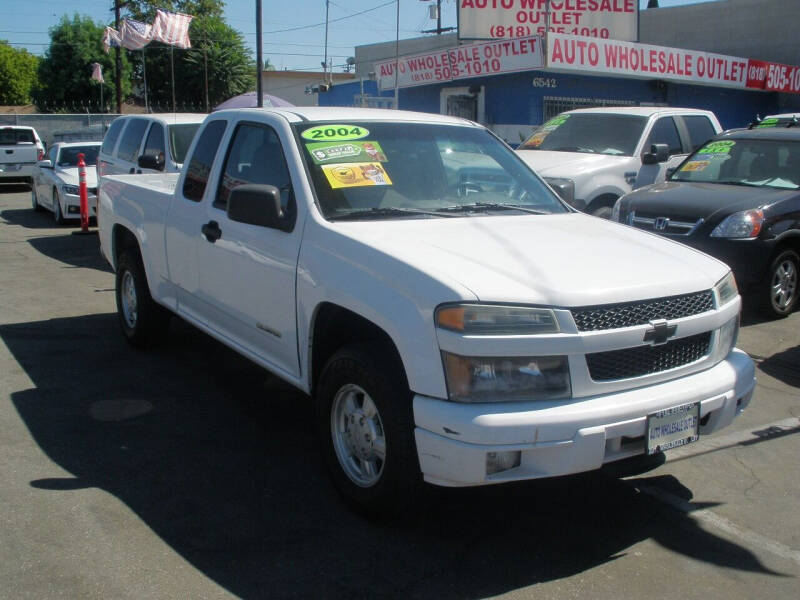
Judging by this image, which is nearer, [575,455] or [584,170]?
[575,455]

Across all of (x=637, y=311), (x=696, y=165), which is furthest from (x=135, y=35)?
(x=637, y=311)

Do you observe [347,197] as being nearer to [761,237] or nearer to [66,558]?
→ [66,558]

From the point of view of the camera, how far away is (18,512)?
4066 millimetres

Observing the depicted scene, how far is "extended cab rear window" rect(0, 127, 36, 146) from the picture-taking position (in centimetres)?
2231

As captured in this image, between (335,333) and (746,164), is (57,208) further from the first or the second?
(335,333)

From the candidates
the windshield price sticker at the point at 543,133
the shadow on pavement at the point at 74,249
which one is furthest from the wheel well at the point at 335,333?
the windshield price sticker at the point at 543,133

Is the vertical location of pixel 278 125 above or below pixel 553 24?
below

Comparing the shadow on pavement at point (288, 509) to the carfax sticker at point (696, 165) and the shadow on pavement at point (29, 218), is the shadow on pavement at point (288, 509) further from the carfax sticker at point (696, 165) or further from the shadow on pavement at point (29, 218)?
the shadow on pavement at point (29, 218)

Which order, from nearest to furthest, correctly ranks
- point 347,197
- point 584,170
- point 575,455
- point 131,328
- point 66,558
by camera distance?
point 575,455 → point 66,558 → point 347,197 → point 131,328 → point 584,170

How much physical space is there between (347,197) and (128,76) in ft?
179

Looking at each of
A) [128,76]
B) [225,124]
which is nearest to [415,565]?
[225,124]

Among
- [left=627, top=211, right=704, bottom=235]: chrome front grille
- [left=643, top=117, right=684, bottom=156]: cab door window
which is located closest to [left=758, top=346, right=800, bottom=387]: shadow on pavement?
[left=627, top=211, right=704, bottom=235]: chrome front grille

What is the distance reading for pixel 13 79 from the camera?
206ft

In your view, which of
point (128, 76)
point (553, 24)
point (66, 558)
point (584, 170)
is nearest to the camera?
point (66, 558)
